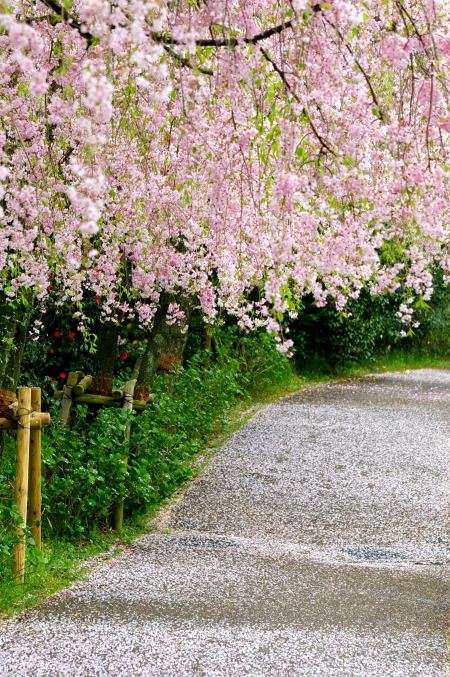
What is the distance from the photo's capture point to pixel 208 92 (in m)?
5.02

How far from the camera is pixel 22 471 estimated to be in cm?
541

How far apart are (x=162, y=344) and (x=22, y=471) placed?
179 inches

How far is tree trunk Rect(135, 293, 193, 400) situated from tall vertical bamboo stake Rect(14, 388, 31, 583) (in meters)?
3.83

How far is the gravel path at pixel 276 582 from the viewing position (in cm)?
422

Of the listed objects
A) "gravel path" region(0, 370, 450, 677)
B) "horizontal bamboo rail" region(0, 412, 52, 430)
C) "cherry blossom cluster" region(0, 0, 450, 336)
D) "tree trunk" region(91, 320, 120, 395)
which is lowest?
"gravel path" region(0, 370, 450, 677)

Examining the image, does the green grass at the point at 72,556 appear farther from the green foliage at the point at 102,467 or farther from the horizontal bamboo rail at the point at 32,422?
the horizontal bamboo rail at the point at 32,422

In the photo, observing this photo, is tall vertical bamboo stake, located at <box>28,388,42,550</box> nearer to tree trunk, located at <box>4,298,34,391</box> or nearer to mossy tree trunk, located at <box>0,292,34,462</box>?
mossy tree trunk, located at <box>0,292,34,462</box>

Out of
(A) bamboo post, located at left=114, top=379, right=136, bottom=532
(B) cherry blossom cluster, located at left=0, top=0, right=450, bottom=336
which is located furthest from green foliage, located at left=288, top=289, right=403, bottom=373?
(B) cherry blossom cluster, located at left=0, top=0, right=450, bottom=336

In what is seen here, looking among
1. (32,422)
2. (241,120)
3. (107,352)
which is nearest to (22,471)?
(32,422)

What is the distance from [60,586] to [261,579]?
1.27 m

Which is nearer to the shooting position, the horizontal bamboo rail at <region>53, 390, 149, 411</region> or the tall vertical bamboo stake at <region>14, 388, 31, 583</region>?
the tall vertical bamboo stake at <region>14, 388, 31, 583</region>

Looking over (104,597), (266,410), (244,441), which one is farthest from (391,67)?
(266,410)

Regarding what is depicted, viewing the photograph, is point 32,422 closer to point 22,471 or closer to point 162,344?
point 22,471

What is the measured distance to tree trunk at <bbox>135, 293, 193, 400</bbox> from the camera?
9680 millimetres
